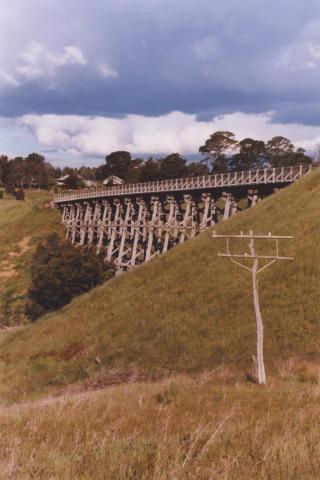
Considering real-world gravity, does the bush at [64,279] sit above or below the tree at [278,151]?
below

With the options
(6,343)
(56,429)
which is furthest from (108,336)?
(56,429)

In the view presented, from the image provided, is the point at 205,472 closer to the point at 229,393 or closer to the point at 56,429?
the point at 56,429

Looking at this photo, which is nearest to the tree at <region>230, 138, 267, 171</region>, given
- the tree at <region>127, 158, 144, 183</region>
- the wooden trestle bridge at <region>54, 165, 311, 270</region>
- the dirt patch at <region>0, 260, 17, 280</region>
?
the tree at <region>127, 158, 144, 183</region>

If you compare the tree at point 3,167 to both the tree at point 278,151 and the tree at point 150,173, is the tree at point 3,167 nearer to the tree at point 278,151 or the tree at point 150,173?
the tree at point 150,173

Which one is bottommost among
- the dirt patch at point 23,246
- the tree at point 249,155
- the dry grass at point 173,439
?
the dirt patch at point 23,246

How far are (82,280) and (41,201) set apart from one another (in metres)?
46.3

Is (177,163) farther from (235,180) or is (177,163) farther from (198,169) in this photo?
(235,180)

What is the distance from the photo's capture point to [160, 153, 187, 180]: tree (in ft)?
260

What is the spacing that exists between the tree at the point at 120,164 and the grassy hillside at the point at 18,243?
31031 mm

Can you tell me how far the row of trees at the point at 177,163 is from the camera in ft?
269

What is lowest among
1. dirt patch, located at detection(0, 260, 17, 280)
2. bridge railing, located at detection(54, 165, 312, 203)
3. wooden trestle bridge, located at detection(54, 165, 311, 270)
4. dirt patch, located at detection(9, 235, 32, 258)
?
dirt patch, located at detection(0, 260, 17, 280)

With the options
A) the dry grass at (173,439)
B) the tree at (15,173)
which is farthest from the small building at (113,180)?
the dry grass at (173,439)

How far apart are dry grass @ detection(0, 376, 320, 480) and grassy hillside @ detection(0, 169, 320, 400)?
21.1 ft

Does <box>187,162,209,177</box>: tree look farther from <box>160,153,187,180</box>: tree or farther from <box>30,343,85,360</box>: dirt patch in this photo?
<box>30,343,85,360</box>: dirt patch
